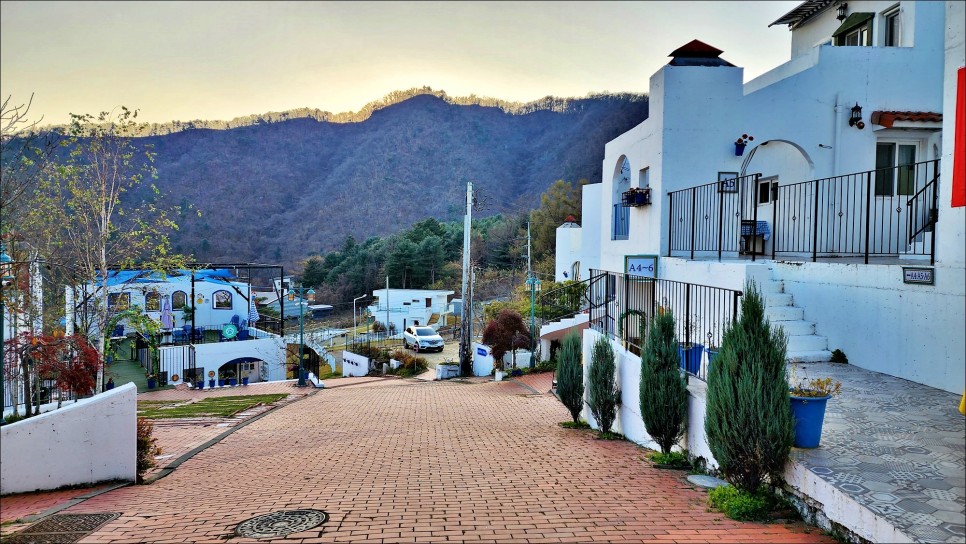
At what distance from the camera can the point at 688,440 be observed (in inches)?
269

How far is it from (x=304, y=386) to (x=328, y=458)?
17.1m

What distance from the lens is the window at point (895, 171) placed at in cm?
1227

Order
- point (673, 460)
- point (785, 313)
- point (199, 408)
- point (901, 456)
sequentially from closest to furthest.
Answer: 1. point (901, 456)
2. point (673, 460)
3. point (785, 313)
4. point (199, 408)

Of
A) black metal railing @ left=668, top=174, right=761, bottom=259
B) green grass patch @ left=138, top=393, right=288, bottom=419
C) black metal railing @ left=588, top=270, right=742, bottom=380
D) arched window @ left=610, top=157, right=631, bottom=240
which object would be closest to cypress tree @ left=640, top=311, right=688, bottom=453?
black metal railing @ left=588, top=270, right=742, bottom=380

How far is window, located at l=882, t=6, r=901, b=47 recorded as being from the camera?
13516 millimetres

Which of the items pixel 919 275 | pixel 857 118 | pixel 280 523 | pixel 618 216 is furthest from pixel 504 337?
pixel 280 523

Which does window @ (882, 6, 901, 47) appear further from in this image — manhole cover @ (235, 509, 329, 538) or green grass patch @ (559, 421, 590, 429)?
manhole cover @ (235, 509, 329, 538)

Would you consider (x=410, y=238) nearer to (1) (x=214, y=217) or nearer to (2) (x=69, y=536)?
(1) (x=214, y=217)

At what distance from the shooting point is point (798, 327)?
879 centimetres

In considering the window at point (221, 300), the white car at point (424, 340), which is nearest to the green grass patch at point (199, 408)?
A: the white car at point (424, 340)

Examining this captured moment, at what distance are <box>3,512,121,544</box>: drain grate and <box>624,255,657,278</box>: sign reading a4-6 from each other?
35.7 ft

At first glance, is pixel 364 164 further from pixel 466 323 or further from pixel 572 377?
pixel 572 377

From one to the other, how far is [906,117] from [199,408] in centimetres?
1988

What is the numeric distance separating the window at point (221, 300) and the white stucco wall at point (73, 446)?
36.2m
